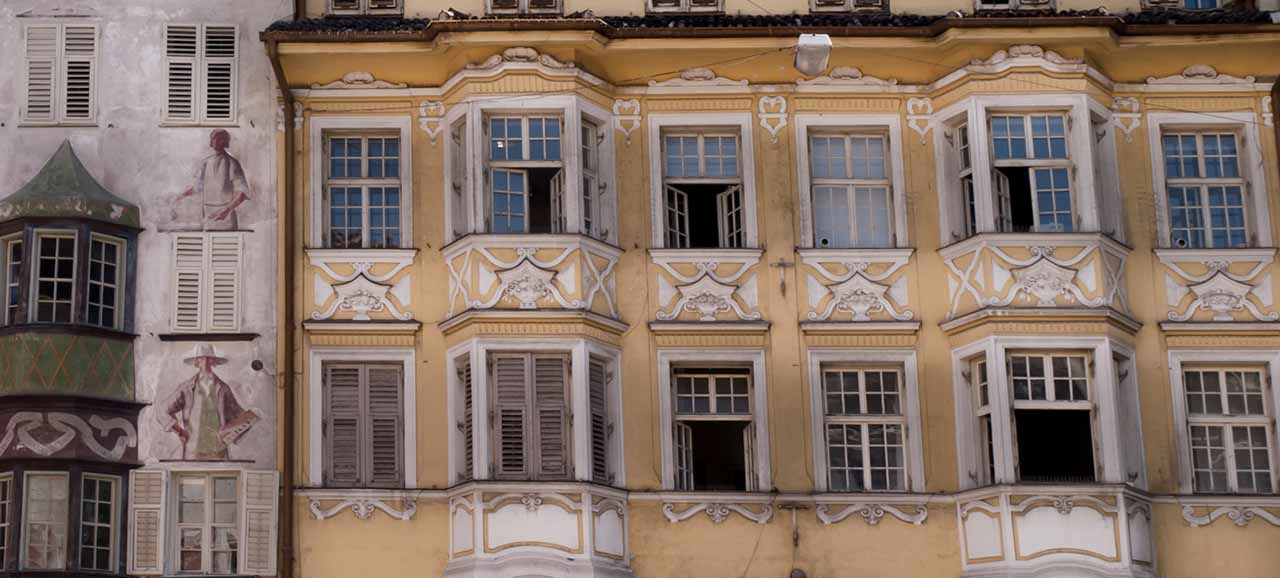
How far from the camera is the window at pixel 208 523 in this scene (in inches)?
953

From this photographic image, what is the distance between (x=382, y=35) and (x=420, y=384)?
13.5ft

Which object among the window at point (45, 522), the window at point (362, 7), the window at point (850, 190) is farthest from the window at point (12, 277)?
the window at point (850, 190)

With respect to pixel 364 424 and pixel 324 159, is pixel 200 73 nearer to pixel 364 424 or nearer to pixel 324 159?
pixel 324 159

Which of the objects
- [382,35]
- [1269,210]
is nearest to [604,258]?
[382,35]

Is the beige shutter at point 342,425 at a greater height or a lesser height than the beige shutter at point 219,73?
lesser

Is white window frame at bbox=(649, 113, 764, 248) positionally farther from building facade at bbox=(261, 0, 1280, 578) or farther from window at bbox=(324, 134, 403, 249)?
window at bbox=(324, 134, 403, 249)

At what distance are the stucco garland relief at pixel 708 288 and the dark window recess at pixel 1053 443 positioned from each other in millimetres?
3365

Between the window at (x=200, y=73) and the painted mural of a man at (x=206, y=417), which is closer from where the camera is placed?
the painted mural of a man at (x=206, y=417)

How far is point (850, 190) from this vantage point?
25.8 metres

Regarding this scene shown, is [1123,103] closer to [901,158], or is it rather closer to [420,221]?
[901,158]

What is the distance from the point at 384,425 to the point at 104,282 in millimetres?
3636

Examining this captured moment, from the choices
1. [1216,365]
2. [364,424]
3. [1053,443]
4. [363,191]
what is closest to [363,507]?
[364,424]

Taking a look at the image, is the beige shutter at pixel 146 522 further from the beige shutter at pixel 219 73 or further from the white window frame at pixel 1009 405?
the white window frame at pixel 1009 405

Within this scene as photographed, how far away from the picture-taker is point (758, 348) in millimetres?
24938
